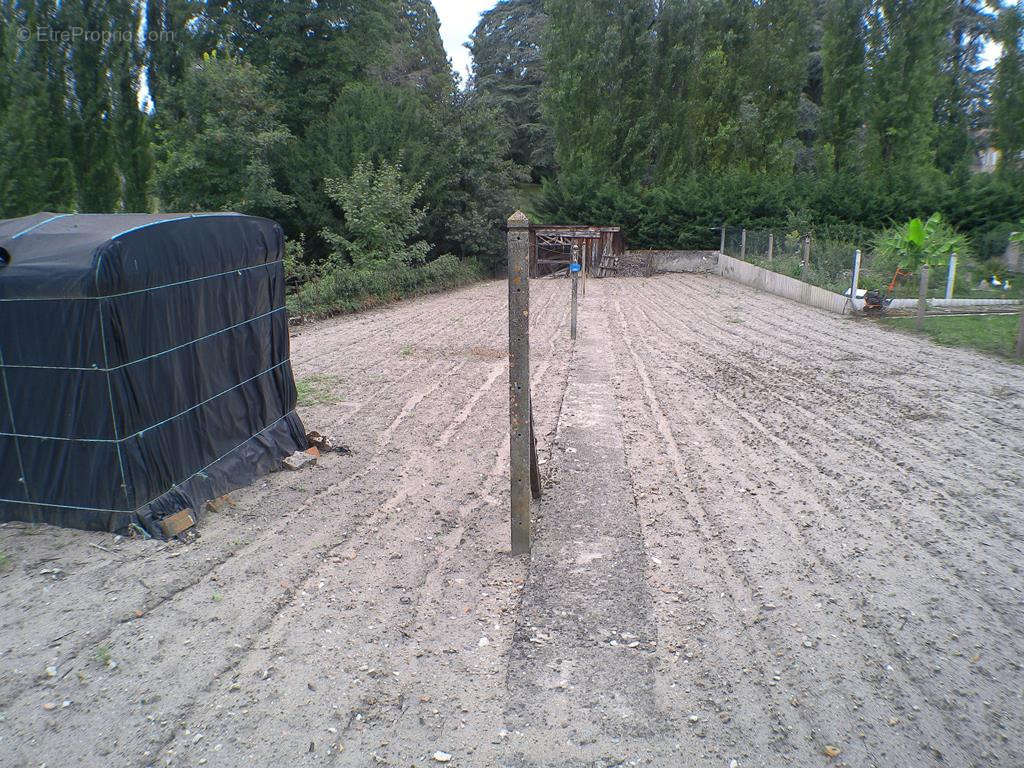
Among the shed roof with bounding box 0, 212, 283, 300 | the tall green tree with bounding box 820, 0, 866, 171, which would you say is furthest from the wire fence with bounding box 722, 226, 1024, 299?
the shed roof with bounding box 0, 212, 283, 300

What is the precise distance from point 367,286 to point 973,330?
45.2 feet

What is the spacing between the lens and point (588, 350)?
1244 cm

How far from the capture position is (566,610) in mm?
4121

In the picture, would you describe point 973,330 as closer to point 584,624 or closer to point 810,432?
point 810,432

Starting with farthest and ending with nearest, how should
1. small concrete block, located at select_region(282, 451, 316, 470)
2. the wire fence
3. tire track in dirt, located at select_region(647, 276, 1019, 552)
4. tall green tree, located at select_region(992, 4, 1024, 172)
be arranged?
1. tall green tree, located at select_region(992, 4, 1024, 172)
2. the wire fence
3. small concrete block, located at select_region(282, 451, 316, 470)
4. tire track in dirt, located at select_region(647, 276, 1019, 552)

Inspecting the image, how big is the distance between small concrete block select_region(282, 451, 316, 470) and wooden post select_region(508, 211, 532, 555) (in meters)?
2.53

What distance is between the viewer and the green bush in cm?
1784

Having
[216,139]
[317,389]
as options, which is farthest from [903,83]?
[317,389]

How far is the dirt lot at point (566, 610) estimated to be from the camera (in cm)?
312

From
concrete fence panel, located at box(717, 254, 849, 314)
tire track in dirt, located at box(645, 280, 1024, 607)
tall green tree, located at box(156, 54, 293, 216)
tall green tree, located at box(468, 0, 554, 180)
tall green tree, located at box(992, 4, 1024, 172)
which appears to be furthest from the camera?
tall green tree, located at box(468, 0, 554, 180)

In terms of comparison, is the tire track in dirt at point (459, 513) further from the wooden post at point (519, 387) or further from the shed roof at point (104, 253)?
the shed roof at point (104, 253)

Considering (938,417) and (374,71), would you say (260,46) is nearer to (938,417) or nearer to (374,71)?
(374,71)

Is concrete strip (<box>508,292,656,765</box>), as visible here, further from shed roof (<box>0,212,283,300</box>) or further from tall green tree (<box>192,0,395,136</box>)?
tall green tree (<box>192,0,395,136</box>)

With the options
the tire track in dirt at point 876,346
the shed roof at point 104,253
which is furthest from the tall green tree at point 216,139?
the shed roof at point 104,253
